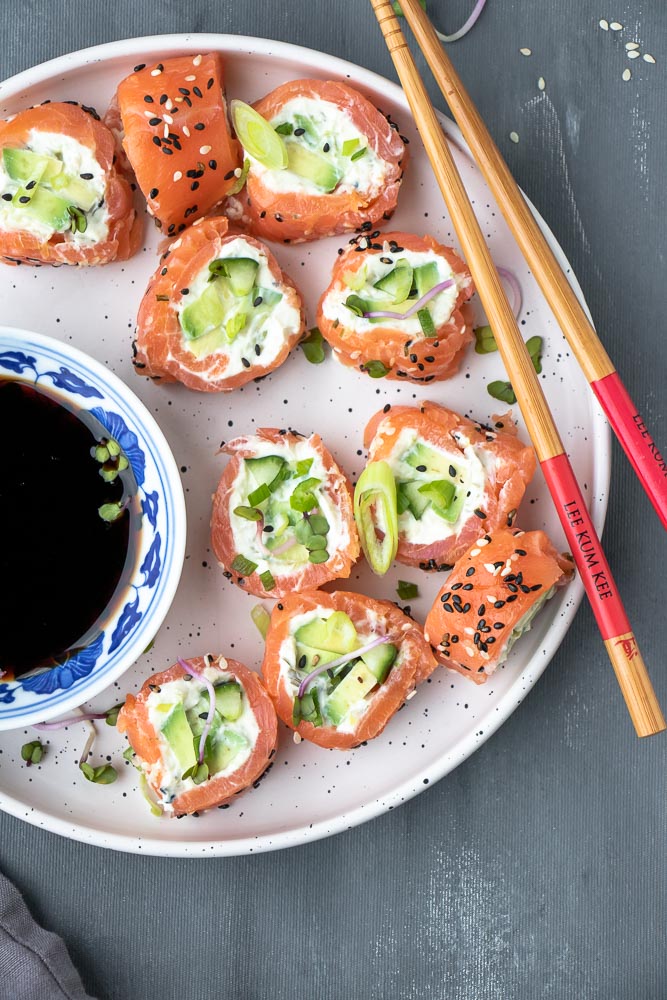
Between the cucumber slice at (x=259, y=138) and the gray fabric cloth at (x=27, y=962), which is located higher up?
the cucumber slice at (x=259, y=138)

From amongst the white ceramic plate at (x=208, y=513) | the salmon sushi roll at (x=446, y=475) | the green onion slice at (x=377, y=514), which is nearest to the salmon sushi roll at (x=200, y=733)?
the white ceramic plate at (x=208, y=513)

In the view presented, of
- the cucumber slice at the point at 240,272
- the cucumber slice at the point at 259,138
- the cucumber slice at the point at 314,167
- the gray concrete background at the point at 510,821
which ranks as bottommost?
the gray concrete background at the point at 510,821

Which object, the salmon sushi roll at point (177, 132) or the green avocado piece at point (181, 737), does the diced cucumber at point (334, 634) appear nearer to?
the green avocado piece at point (181, 737)

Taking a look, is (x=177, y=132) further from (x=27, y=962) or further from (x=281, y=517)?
(x=27, y=962)

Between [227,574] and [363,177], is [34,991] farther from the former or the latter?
[363,177]

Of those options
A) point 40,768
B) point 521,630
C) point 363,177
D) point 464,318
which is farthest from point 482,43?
point 40,768

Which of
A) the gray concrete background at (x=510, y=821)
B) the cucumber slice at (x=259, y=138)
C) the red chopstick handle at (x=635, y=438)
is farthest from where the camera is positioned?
the gray concrete background at (x=510, y=821)
